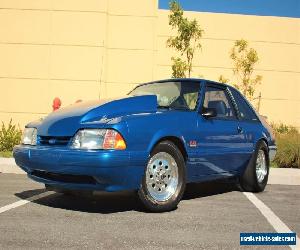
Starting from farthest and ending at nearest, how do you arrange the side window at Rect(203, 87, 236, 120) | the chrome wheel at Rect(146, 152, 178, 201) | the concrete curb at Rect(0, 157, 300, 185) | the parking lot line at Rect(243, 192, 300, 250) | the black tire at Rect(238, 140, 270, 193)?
the concrete curb at Rect(0, 157, 300, 185) → the black tire at Rect(238, 140, 270, 193) → the side window at Rect(203, 87, 236, 120) → the chrome wheel at Rect(146, 152, 178, 201) → the parking lot line at Rect(243, 192, 300, 250)

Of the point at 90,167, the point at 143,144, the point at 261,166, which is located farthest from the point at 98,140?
the point at 261,166

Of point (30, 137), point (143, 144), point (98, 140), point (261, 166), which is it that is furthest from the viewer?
point (261, 166)

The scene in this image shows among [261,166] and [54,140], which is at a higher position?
[54,140]

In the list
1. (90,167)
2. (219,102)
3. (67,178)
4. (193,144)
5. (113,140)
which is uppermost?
(219,102)

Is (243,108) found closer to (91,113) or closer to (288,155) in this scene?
(91,113)

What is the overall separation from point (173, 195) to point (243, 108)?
2331 millimetres

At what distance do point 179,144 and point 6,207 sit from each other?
6.46 ft

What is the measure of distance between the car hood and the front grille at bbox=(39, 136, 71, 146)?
4 cm

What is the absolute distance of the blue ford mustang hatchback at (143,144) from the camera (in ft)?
16.4

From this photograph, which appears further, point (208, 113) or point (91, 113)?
point (208, 113)

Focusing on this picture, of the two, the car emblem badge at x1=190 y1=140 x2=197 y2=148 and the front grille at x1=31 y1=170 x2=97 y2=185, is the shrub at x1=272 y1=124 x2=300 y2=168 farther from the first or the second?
the front grille at x1=31 y1=170 x2=97 y2=185

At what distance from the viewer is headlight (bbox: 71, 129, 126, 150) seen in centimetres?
496

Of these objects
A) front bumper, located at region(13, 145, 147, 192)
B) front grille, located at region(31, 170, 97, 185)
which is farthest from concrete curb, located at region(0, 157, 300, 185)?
front bumper, located at region(13, 145, 147, 192)

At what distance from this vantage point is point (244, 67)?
18.2 m
